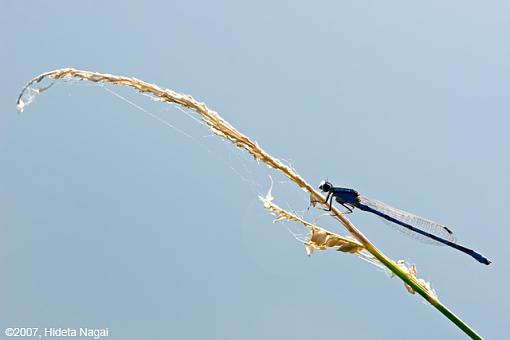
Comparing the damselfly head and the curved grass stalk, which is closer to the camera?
the curved grass stalk

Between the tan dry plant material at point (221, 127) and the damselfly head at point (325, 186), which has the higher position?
the damselfly head at point (325, 186)

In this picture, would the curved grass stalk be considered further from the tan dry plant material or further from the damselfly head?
the damselfly head

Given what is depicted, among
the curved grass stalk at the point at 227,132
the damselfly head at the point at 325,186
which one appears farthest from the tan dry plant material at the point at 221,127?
the damselfly head at the point at 325,186

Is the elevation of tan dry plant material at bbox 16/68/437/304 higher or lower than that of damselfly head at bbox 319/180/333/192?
lower

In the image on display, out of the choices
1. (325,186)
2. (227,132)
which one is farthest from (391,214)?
(227,132)

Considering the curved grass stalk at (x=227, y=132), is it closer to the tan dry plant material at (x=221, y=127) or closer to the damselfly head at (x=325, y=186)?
the tan dry plant material at (x=221, y=127)

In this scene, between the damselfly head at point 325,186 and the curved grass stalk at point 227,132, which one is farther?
the damselfly head at point 325,186

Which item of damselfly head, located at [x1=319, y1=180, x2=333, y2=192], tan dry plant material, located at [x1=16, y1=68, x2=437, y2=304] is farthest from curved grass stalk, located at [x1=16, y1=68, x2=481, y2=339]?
damselfly head, located at [x1=319, y1=180, x2=333, y2=192]

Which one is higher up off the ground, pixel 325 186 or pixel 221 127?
pixel 325 186

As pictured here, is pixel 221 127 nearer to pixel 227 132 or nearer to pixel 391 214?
pixel 227 132

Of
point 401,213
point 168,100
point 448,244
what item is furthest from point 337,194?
point 168,100

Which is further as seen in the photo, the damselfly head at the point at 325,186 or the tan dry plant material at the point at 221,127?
the damselfly head at the point at 325,186

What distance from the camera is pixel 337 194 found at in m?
3.39

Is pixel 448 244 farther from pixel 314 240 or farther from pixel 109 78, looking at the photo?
pixel 109 78
